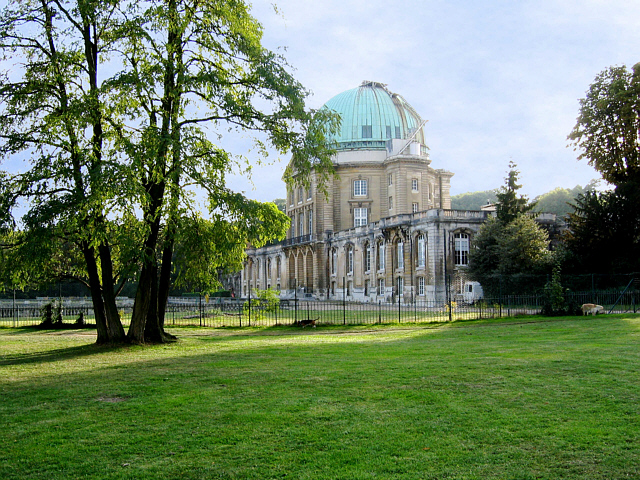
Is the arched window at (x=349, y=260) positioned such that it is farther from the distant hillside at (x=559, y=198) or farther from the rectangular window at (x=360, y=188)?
the distant hillside at (x=559, y=198)

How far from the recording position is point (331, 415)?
26.8 ft

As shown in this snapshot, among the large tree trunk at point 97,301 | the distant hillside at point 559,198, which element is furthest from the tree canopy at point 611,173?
the distant hillside at point 559,198

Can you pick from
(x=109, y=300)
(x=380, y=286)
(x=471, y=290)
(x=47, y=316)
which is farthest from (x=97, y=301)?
(x=380, y=286)

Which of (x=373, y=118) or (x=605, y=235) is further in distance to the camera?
(x=373, y=118)

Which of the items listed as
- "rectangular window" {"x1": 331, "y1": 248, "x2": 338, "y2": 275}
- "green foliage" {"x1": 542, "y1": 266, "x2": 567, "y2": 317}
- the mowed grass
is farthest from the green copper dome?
the mowed grass

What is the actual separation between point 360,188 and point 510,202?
96.1 feet

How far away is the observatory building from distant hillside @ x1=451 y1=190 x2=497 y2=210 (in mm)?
34471

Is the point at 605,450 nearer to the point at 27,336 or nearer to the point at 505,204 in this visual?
the point at 27,336

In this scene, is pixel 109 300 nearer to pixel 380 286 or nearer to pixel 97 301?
pixel 97 301

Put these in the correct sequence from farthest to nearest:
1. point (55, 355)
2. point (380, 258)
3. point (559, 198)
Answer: point (559, 198) < point (380, 258) < point (55, 355)

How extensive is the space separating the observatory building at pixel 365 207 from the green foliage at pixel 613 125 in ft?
61.7

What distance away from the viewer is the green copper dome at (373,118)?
71625mm

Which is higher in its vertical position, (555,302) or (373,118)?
(373,118)

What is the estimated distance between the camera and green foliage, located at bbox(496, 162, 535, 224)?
42906mm
